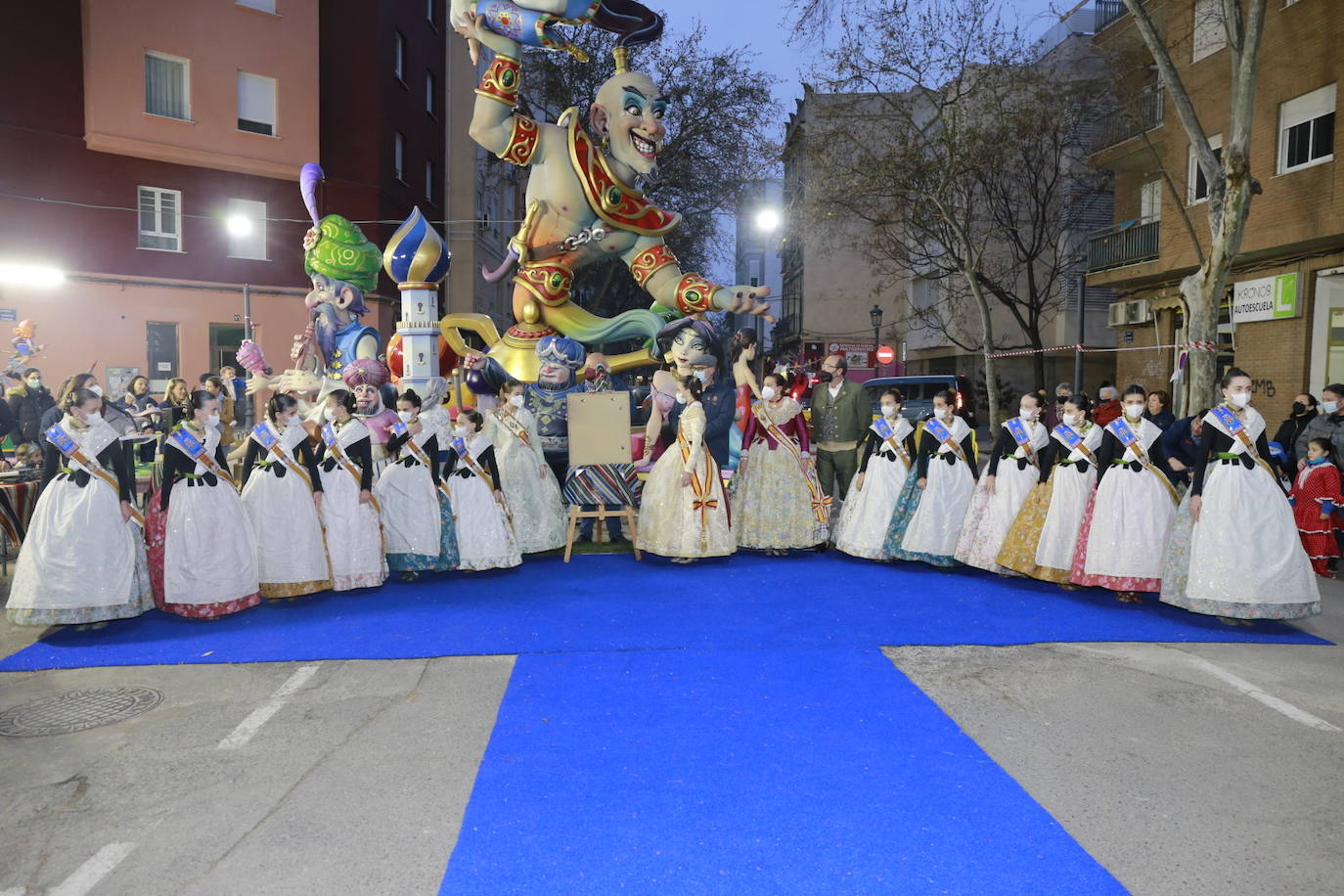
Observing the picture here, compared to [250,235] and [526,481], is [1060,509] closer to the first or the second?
[526,481]

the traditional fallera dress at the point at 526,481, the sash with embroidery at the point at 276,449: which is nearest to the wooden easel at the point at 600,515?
the traditional fallera dress at the point at 526,481

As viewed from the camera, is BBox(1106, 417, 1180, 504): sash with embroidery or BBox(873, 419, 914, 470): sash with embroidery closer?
BBox(1106, 417, 1180, 504): sash with embroidery

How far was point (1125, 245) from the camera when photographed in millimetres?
19797

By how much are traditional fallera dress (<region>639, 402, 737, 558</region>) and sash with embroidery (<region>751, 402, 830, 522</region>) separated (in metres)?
0.73

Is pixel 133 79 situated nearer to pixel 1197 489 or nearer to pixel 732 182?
pixel 732 182

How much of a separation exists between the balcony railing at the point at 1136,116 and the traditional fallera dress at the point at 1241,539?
1273 cm

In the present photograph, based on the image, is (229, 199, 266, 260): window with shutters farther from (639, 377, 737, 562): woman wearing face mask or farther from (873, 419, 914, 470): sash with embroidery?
(873, 419, 914, 470): sash with embroidery

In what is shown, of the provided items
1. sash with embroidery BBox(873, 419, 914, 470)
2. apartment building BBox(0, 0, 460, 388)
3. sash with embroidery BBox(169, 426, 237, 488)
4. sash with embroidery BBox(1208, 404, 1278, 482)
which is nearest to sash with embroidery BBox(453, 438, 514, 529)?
sash with embroidery BBox(169, 426, 237, 488)

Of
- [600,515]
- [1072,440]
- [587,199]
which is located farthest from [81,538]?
[1072,440]

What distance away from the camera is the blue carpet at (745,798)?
10.3 feet

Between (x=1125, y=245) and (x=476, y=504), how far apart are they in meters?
17.4

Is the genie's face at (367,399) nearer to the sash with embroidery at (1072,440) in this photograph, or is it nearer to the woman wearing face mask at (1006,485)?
the woman wearing face mask at (1006,485)

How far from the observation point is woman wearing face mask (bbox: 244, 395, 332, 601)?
6688 millimetres

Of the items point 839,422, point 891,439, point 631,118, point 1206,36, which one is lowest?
point 891,439
